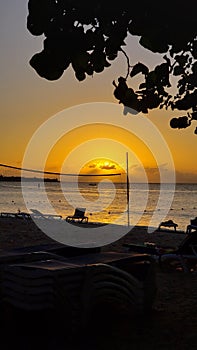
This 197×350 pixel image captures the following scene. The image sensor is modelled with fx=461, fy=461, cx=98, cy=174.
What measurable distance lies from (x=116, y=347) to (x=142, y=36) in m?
2.63

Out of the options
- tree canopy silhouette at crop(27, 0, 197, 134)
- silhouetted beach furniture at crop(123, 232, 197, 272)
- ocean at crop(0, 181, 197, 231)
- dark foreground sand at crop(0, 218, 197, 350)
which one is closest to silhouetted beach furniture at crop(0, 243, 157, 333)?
dark foreground sand at crop(0, 218, 197, 350)

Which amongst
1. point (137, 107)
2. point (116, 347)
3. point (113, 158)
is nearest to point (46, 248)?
point (116, 347)

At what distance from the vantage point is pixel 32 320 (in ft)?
14.9

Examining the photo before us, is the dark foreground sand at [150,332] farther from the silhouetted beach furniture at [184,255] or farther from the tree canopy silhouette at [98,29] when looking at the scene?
the tree canopy silhouette at [98,29]

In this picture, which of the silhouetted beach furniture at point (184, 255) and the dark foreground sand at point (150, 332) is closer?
the dark foreground sand at point (150, 332)

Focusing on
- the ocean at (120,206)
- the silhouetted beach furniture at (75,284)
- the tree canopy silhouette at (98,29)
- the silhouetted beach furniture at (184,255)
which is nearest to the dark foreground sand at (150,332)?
the silhouetted beach furniture at (75,284)

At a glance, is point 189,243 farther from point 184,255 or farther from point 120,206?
point 120,206

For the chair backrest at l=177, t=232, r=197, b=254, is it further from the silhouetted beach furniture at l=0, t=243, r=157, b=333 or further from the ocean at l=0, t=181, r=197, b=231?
the ocean at l=0, t=181, r=197, b=231

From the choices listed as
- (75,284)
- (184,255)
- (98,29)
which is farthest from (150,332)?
(184,255)

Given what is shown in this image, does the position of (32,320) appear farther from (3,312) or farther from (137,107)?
(137,107)

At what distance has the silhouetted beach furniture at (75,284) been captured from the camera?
400 cm

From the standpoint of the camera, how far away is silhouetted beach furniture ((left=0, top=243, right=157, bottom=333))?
13.1 ft

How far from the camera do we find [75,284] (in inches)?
162

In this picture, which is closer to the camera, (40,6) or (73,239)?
(40,6)
